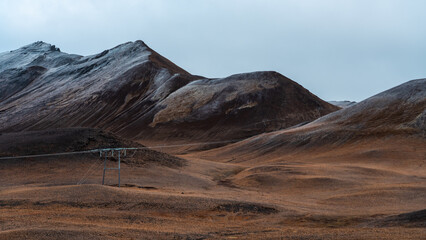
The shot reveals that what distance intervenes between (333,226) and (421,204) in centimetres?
656

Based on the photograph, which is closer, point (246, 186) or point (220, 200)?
point (220, 200)

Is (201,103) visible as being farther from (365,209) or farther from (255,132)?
(365,209)

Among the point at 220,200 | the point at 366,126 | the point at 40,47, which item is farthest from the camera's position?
the point at 40,47

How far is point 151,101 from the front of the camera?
72500 millimetres

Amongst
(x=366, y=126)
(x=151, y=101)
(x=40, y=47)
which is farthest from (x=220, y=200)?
(x=40, y=47)

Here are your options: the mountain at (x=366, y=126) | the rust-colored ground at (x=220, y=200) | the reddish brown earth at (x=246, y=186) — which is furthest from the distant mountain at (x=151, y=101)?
the rust-colored ground at (x=220, y=200)

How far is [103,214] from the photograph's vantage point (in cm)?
1475

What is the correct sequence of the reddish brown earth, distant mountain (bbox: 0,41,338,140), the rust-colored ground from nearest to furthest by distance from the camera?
the rust-colored ground, the reddish brown earth, distant mountain (bbox: 0,41,338,140)

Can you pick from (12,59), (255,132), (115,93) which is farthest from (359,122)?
(12,59)

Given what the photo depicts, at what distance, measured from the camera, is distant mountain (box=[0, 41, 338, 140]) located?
2456 inches

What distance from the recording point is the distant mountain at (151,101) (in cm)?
6238

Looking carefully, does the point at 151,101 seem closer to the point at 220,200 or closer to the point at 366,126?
the point at 366,126

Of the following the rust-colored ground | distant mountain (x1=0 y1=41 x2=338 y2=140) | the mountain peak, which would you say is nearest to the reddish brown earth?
the rust-colored ground

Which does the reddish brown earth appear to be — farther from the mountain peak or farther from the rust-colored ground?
the mountain peak
